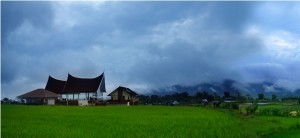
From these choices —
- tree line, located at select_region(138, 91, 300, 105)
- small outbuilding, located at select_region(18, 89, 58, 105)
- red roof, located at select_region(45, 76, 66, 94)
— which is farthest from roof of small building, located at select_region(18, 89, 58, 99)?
tree line, located at select_region(138, 91, 300, 105)

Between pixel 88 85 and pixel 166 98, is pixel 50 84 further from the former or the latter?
pixel 166 98

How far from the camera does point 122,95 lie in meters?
48.1

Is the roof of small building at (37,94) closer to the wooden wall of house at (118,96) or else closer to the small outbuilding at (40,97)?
the small outbuilding at (40,97)

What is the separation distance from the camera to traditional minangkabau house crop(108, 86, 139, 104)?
47.7 metres

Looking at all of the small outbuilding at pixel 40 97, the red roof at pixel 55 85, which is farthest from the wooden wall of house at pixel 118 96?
the red roof at pixel 55 85

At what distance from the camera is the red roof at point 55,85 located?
52541 mm

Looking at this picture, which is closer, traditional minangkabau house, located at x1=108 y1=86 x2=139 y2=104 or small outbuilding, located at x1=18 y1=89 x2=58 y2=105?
small outbuilding, located at x1=18 y1=89 x2=58 y2=105

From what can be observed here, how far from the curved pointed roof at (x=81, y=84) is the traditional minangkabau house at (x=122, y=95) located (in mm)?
2374

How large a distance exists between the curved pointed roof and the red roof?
1.88 metres

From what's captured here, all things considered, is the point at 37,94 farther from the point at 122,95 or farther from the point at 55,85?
the point at 122,95

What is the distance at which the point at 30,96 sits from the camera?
4456 cm

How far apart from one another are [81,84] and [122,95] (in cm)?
572

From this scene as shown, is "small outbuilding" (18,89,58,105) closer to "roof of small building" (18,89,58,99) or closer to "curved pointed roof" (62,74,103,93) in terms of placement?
"roof of small building" (18,89,58,99)

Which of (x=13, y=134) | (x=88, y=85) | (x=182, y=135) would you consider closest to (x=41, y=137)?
→ (x=13, y=134)
